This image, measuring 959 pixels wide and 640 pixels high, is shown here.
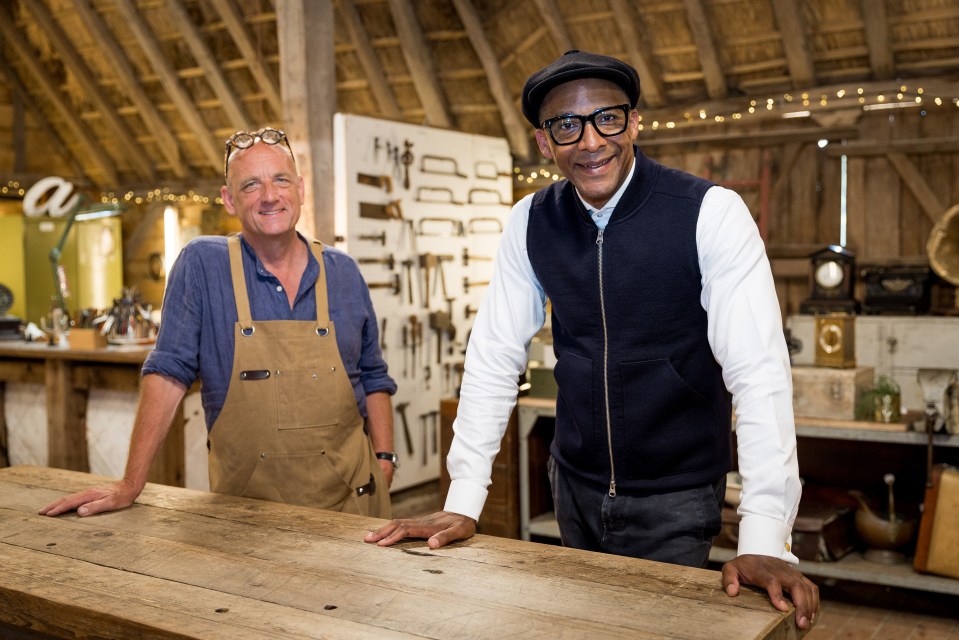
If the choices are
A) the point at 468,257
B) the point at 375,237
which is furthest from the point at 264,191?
the point at 468,257

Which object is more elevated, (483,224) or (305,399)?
(483,224)

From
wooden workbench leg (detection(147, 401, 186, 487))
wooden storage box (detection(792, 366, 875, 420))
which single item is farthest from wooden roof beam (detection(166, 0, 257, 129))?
wooden storage box (detection(792, 366, 875, 420))

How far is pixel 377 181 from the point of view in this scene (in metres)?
5.87

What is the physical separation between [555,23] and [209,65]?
3.27 meters

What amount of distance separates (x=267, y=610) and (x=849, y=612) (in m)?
3.32

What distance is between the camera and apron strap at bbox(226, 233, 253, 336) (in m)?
2.44

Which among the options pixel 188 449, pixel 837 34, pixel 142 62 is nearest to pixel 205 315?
pixel 188 449

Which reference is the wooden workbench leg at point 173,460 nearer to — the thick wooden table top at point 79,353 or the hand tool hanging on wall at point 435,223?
the thick wooden table top at point 79,353

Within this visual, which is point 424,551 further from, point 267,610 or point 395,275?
point 395,275

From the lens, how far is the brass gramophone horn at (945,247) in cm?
552

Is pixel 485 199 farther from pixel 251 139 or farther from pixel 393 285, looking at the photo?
pixel 251 139

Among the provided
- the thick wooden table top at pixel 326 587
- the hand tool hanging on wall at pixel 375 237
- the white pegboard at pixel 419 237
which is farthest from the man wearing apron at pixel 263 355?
the hand tool hanging on wall at pixel 375 237

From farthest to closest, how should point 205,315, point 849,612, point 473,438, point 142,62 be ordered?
point 142,62
point 849,612
point 205,315
point 473,438

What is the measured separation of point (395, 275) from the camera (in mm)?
6074
